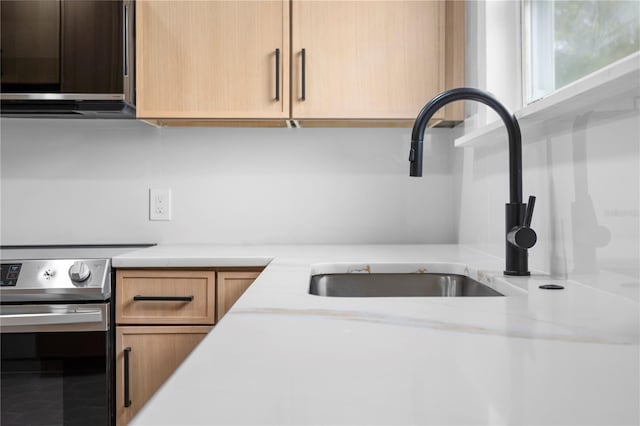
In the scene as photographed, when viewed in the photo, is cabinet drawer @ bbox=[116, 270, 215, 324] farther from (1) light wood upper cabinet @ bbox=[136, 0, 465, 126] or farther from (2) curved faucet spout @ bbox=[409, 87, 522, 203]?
(2) curved faucet spout @ bbox=[409, 87, 522, 203]

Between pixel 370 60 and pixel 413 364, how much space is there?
1.47m

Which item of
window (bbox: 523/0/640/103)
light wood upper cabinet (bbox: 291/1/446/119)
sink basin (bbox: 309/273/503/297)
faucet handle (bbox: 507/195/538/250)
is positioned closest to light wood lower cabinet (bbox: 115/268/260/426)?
sink basin (bbox: 309/273/503/297)

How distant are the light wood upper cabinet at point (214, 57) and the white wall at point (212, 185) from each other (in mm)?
299

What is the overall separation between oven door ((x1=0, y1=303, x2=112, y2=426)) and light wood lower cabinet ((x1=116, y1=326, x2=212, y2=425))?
0.22ft

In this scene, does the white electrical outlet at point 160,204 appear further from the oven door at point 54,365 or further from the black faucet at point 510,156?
the black faucet at point 510,156

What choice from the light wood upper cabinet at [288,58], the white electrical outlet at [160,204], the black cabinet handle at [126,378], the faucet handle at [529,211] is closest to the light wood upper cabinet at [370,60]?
the light wood upper cabinet at [288,58]

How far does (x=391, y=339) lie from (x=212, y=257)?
106 cm

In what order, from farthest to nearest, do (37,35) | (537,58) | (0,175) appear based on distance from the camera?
(0,175)
(37,35)
(537,58)

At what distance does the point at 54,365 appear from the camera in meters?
1.53

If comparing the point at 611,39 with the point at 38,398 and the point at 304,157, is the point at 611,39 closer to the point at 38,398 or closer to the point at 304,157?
the point at 304,157

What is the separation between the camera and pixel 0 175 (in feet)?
7.00

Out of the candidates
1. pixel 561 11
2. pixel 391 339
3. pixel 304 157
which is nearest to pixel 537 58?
pixel 561 11

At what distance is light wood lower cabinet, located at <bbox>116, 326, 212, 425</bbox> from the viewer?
1616 millimetres

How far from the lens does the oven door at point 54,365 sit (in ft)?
4.96
